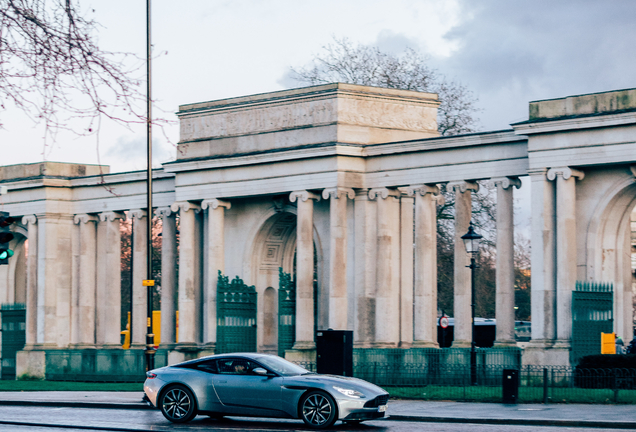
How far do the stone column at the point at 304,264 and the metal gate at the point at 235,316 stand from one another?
3.41 meters

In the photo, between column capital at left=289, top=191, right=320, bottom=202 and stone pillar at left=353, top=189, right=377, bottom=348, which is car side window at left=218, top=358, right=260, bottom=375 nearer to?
stone pillar at left=353, top=189, right=377, bottom=348

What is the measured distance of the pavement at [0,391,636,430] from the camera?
22250 millimetres

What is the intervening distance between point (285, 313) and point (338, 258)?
12.5ft

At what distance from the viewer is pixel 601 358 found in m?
31.8

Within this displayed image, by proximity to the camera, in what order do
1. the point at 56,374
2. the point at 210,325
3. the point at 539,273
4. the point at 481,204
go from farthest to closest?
the point at 481,204
the point at 56,374
the point at 210,325
the point at 539,273

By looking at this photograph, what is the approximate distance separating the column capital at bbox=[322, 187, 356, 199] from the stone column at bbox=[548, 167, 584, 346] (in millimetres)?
8379

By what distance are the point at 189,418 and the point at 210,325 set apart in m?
22.3

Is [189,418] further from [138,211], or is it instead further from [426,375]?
[138,211]

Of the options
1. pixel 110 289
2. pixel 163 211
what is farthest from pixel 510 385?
pixel 110 289

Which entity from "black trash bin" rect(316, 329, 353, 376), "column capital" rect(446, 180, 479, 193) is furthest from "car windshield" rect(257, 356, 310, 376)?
"column capital" rect(446, 180, 479, 193)

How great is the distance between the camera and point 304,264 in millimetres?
41969

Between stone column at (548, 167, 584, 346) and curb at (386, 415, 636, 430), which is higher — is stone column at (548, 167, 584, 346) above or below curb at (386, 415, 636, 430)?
above

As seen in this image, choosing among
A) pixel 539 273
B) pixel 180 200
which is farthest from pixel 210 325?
pixel 539 273

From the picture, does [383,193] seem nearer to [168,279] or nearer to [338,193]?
[338,193]
